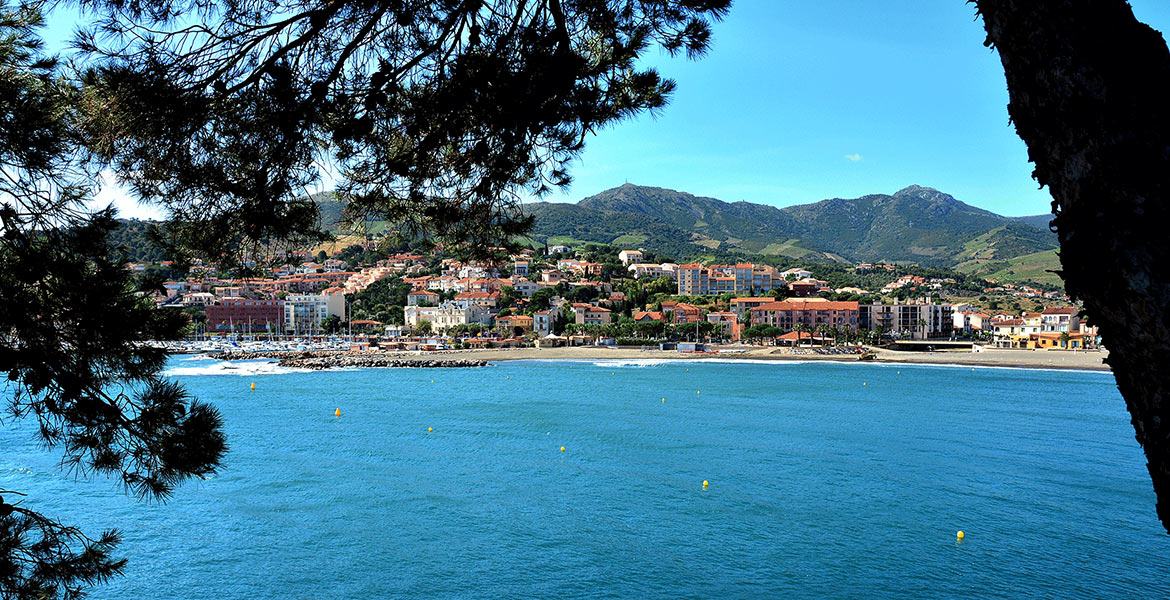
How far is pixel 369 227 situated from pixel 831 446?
16654 millimetres

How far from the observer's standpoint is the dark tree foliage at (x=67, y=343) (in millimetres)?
2795

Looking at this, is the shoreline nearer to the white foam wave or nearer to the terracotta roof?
the white foam wave

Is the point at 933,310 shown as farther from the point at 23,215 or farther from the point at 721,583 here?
the point at 23,215

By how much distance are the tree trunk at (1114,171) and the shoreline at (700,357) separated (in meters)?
43.8

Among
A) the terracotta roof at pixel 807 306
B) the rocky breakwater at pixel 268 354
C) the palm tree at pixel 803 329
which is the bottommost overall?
the rocky breakwater at pixel 268 354

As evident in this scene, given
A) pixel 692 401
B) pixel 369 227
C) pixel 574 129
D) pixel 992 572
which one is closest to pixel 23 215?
pixel 369 227

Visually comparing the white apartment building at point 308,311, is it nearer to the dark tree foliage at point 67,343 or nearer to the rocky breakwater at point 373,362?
the rocky breakwater at point 373,362

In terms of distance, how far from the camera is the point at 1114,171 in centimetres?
133

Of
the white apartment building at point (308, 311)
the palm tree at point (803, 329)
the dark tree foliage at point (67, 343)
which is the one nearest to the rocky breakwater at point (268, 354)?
the white apartment building at point (308, 311)

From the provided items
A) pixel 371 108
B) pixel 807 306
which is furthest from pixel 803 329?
pixel 371 108

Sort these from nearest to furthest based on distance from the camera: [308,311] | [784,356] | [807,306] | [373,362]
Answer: [373,362] < [784,356] < [807,306] < [308,311]

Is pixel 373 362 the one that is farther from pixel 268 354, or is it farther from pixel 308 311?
pixel 308 311

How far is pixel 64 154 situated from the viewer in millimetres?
2889

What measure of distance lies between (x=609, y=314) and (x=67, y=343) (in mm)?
61786
